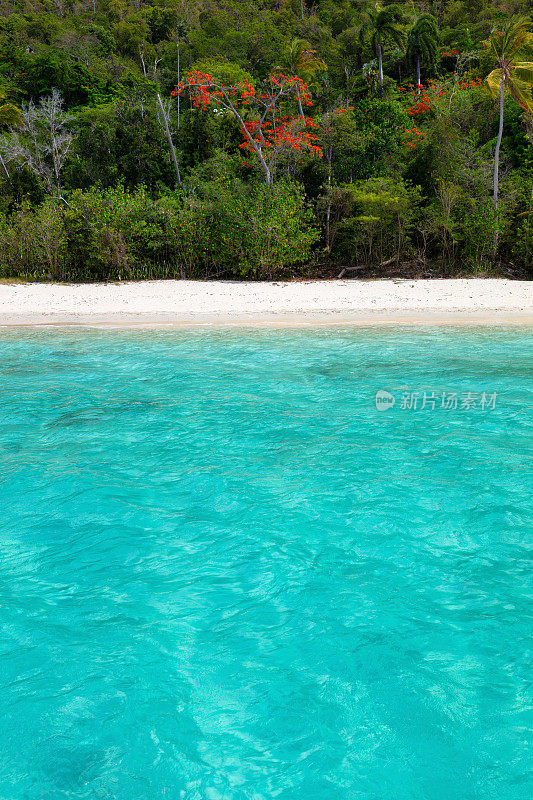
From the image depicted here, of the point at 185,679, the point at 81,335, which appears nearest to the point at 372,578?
the point at 185,679

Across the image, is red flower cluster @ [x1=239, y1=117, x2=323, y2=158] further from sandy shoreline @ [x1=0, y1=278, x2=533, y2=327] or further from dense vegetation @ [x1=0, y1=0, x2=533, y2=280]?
sandy shoreline @ [x1=0, y1=278, x2=533, y2=327]

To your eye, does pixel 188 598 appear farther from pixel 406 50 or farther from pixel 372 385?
pixel 406 50

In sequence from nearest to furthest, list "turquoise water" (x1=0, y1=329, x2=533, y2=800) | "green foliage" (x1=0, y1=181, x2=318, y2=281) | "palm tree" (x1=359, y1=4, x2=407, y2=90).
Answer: "turquoise water" (x1=0, y1=329, x2=533, y2=800) < "green foliage" (x1=0, y1=181, x2=318, y2=281) < "palm tree" (x1=359, y1=4, x2=407, y2=90)

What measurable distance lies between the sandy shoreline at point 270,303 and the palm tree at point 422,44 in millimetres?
22081

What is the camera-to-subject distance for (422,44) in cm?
3200

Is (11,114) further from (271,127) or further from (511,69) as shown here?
(511,69)

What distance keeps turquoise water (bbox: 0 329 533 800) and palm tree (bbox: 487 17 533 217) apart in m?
12.5

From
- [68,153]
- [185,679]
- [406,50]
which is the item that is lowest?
[185,679]

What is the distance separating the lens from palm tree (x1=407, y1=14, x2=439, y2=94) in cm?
3162

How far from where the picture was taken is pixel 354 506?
492 centimetres

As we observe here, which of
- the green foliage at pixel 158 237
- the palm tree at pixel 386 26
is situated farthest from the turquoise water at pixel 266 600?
the palm tree at pixel 386 26

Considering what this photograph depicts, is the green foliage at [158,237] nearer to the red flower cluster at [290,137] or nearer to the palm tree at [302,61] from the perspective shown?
the red flower cluster at [290,137]

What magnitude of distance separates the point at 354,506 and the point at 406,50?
1430 inches

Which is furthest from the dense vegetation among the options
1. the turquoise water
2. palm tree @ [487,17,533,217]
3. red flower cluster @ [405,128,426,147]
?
the turquoise water
